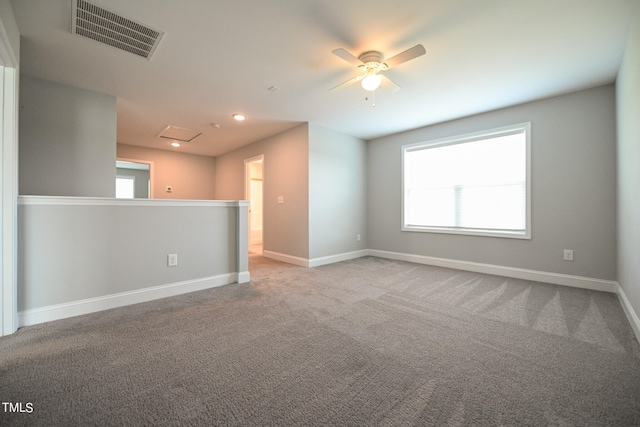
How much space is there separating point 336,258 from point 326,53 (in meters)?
3.36

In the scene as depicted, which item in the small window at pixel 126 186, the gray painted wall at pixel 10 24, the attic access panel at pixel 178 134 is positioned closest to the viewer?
the gray painted wall at pixel 10 24

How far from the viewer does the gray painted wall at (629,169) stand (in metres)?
2.00

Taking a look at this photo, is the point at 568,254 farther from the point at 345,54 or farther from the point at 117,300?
the point at 117,300

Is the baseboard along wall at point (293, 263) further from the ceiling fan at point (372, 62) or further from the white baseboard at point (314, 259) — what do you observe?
the ceiling fan at point (372, 62)

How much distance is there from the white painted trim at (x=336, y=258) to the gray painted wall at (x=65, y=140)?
3015 millimetres

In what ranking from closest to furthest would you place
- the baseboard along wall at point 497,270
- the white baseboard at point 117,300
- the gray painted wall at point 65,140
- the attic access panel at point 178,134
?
the white baseboard at point 117,300
the baseboard along wall at point 497,270
the gray painted wall at point 65,140
the attic access panel at point 178,134

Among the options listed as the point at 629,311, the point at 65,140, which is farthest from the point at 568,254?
the point at 65,140

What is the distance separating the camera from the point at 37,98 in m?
2.91

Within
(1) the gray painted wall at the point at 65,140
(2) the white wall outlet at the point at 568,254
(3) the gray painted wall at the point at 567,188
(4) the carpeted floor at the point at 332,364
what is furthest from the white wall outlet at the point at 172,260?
(2) the white wall outlet at the point at 568,254

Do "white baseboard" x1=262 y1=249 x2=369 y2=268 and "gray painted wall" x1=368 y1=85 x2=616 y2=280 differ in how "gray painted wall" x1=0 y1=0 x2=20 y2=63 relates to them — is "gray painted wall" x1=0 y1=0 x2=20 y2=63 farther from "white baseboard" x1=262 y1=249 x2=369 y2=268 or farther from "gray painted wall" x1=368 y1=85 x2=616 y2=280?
"gray painted wall" x1=368 y1=85 x2=616 y2=280

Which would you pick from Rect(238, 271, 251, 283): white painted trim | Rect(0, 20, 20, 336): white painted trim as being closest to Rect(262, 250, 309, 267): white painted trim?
Rect(238, 271, 251, 283): white painted trim

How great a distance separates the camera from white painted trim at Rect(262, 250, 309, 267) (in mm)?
4478

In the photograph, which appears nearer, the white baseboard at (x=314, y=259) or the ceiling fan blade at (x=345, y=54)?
the ceiling fan blade at (x=345, y=54)

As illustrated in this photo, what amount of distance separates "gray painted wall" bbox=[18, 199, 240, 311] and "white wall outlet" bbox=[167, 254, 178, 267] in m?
0.04
